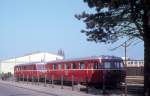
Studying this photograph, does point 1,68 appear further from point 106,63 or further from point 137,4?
point 137,4

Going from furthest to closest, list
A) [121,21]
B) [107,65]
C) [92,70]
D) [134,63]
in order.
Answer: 1. [134,63]
2. [92,70]
3. [107,65]
4. [121,21]

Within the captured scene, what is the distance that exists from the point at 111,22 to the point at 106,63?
1051 cm

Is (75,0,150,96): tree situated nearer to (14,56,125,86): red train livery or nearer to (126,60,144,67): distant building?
(14,56,125,86): red train livery

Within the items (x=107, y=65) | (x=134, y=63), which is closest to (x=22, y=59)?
(x=134, y=63)

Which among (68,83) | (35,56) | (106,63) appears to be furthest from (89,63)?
(35,56)

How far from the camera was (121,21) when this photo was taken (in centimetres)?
2723

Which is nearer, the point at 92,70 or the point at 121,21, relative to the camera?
the point at 121,21

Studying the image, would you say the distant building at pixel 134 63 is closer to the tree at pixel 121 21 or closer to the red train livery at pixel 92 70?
the red train livery at pixel 92 70

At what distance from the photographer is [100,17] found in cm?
2805

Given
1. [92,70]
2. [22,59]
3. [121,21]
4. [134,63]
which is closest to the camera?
[121,21]

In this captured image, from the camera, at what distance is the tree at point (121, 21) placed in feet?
86.3

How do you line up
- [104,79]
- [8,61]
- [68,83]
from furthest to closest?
[8,61] < [68,83] < [104,79]

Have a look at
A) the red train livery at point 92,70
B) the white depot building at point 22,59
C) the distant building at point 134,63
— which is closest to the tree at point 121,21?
the red train livery at point 92,70

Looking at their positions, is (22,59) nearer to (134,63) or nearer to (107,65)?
(134,63)
